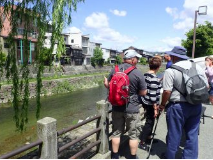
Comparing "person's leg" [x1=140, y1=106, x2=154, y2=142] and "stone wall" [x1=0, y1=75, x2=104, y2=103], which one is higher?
"person's leg" [x1=140, y1=106, x2=154, y2=142]

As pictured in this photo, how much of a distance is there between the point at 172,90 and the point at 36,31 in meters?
2.85

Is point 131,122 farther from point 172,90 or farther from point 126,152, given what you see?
point 126,152

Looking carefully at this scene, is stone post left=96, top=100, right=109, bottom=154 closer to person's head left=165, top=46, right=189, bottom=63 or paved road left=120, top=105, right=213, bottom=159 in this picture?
paved road left=120, top=105, right=213, bottom=159

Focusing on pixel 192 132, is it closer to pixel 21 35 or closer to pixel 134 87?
pixel 134 87

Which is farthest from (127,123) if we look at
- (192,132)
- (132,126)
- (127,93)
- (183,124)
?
(192,132)

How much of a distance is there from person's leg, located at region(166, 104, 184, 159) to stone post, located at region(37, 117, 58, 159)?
6.04ft

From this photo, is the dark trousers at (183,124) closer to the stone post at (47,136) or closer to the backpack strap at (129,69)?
the backpack strap at (129,69)

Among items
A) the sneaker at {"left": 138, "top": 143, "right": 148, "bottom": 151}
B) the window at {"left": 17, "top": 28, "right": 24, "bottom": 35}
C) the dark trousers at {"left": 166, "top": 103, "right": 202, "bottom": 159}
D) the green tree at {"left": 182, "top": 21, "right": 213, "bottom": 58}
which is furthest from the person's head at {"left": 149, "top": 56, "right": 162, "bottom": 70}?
the green tree at {"left": 182, "top": 21, "right": 213, "bottom": 58}

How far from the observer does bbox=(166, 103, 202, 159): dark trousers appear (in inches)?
121

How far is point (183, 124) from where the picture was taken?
10.4 feet

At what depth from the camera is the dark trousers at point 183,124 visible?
3.08 metres

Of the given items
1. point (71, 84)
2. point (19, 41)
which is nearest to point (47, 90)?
point (71, 84)

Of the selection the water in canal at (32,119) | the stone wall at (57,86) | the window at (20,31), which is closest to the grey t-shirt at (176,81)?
the window at (20,31)

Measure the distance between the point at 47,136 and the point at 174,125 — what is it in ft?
6.51
